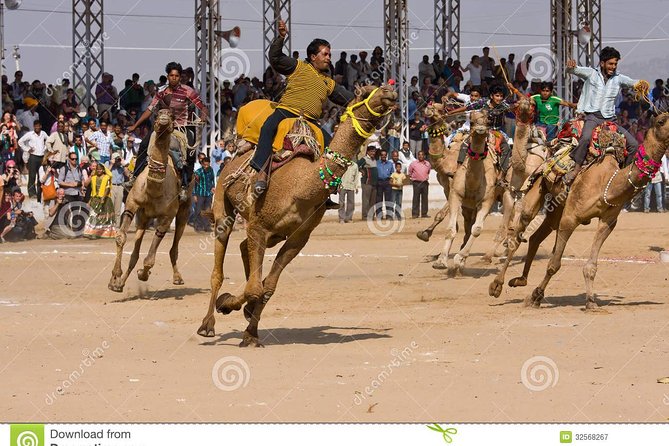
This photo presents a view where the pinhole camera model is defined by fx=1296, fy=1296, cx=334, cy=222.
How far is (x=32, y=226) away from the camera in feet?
93.2

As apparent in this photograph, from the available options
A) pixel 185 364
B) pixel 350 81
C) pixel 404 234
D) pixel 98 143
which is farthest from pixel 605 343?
pixel 350 81

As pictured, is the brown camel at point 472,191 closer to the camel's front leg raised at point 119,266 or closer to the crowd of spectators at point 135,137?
the camel's front leg raised at point 119,266

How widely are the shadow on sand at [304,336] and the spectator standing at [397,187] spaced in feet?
59.2

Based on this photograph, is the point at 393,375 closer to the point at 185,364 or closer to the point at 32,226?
the point at 185,364

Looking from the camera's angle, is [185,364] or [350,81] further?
[350,81]

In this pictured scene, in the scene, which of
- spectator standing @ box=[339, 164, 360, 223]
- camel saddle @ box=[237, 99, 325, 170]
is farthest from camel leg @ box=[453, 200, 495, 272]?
spectator standing @ box=[339, 164, 360, 223]

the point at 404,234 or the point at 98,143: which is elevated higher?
the point at 98,143

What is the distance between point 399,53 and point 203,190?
701cm

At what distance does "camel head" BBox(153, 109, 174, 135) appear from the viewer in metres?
17.7

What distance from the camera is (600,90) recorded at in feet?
57.9

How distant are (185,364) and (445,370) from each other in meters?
2.51

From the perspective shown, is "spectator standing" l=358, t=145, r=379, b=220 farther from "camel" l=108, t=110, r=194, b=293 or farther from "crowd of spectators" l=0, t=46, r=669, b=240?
"camel" l=108, t=110, r=194, b=293

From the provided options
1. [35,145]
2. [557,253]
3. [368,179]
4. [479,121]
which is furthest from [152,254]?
[368,179]

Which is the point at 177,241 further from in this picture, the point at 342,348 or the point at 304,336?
the point at 342,348
